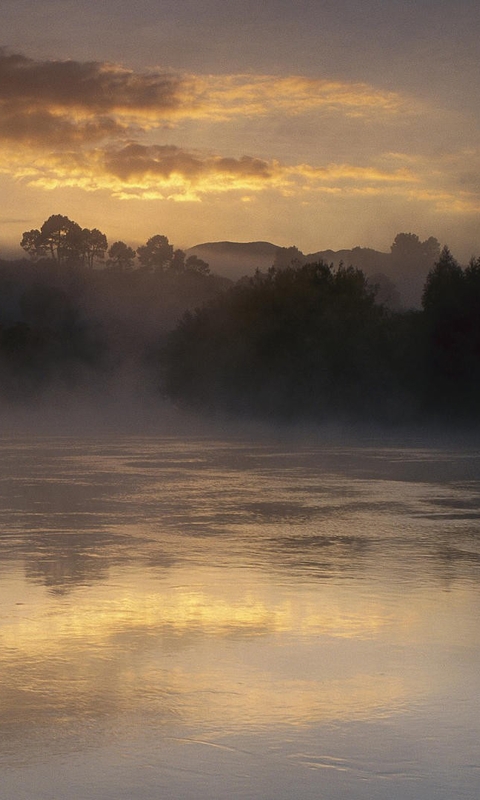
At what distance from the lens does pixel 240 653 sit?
9.70 metres

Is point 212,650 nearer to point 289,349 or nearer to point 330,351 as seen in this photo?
Answer: point 330,351

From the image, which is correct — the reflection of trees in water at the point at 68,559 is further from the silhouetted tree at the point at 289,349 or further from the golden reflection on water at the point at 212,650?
the silhouetted tree at the point at 289,349

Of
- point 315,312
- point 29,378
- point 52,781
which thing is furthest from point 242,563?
point 29,378

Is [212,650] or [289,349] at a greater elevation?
[289,349]

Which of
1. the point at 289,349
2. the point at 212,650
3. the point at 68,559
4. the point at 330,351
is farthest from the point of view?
the point at 289,349

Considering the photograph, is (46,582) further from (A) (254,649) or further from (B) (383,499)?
(B) (383,499)

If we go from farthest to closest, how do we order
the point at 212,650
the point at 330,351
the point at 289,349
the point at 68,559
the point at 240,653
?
the point at 289,349 < the point at 330,351 < the point at 68,559 < the point at 212,650 < the point at 240,653

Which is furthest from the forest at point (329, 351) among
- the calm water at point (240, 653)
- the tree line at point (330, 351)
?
the calm water at point (240, 653)

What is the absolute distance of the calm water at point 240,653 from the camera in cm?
670

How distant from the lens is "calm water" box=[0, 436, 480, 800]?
670 cm

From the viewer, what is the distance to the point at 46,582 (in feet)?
43.6

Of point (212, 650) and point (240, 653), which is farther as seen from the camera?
point (212, 650)

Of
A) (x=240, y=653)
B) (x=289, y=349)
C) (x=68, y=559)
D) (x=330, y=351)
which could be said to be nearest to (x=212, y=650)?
(x=240, y=653)

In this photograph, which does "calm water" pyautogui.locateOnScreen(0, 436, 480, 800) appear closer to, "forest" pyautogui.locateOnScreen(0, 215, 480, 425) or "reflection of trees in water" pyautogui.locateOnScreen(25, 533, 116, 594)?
"reflection of trees in water" pyautogui.locateOnScreen(25, 533, 116, 594)
